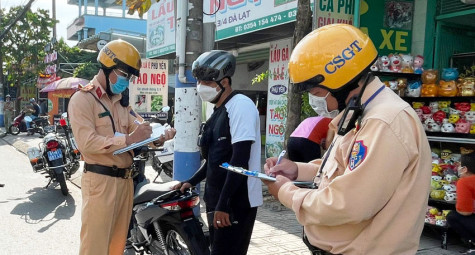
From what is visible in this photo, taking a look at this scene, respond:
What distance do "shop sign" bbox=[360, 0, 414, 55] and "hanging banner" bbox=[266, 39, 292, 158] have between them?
276 cm

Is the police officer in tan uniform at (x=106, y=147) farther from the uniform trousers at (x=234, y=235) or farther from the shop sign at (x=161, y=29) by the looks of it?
the shop sign at (x=161, y=29)

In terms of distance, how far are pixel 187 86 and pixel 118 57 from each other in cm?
190

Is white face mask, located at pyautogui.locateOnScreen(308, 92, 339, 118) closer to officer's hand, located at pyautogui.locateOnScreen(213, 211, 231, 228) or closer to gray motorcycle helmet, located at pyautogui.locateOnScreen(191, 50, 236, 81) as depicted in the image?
officer's hand, located at pyautogui.locateOnScreen(213, 211, 231, 228)

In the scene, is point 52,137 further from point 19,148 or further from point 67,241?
point 19,148

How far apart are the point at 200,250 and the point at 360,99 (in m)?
2.17

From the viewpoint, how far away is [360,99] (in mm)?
1678

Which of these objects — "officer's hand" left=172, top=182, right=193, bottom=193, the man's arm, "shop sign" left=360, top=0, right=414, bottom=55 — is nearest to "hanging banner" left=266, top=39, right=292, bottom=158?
"shop sign" left=360, top=0, right=414, bottom=55

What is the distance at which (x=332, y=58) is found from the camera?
1.66 m

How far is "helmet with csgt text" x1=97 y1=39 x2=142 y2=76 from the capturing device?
3311 millimetres

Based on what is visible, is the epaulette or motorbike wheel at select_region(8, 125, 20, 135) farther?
motorbike wheel at select_region(8, 125, 20, 135)

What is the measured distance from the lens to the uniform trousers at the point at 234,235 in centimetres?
292

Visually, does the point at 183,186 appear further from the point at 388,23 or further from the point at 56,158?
the point at 56,158

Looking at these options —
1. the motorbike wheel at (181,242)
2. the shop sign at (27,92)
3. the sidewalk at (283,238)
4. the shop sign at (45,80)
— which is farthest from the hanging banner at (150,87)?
the shop sign at (27,92)

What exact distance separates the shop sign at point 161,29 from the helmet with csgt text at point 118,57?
850cm
